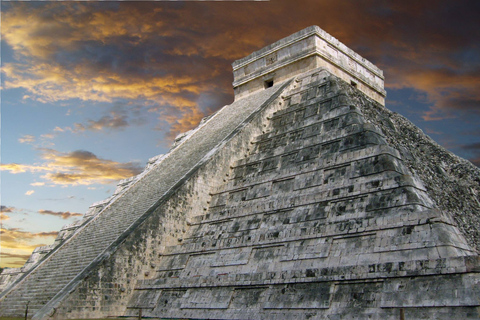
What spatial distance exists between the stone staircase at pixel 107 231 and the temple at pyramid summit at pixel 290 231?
0.06 m

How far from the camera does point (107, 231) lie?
12.0 metres

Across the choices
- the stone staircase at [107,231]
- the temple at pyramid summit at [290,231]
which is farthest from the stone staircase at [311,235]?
the stone staircase at [107,231]

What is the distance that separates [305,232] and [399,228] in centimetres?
176

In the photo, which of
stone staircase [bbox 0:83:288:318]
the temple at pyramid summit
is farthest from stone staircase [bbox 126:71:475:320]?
stone staircase [bbox 0:83:288:318]

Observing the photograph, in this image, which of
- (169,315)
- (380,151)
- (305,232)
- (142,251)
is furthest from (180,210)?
(380,151)

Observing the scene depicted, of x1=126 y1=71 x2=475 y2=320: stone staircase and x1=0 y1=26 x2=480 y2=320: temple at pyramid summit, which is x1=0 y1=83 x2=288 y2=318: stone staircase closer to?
x1=0 y1=26 x2=480 y2=320: temple at pyramid summit

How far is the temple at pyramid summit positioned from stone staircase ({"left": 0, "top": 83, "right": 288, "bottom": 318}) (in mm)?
56

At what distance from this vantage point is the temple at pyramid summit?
7059 millimetres

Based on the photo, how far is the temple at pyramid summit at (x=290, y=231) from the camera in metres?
7.06

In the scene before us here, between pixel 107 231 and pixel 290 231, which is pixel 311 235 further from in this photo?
pixel 107 231

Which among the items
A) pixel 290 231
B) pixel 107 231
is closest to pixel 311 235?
pixel 290 231

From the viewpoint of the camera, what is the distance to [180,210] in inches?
437

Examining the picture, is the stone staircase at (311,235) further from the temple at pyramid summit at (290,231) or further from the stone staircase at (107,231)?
the stone staircase at (107,231)

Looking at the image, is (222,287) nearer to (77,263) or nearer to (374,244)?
(374,244)
